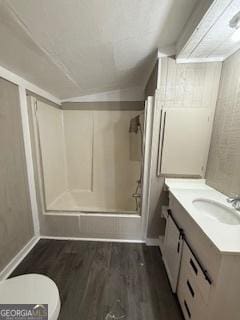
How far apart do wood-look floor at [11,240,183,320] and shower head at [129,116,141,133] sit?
1.69 meters

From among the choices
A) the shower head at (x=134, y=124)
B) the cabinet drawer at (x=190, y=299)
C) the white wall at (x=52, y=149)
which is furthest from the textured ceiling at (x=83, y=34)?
the cabinet drawer at (x=190, y=299)

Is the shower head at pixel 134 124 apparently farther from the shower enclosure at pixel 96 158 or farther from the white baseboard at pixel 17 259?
the white baseboard at pixel 17 259

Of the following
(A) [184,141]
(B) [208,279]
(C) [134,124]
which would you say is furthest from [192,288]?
(C) [134,124]

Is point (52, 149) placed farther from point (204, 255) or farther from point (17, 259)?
point (204, 255)

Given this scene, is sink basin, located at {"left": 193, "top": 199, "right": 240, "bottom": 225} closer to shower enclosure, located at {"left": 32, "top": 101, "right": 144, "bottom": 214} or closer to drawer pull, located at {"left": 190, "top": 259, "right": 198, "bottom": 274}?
drawer pull, located at {"left": 190, "top": 259, "right": 198, "bottom": 274}

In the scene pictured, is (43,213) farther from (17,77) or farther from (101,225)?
(17,77)

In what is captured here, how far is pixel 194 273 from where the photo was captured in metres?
1.01

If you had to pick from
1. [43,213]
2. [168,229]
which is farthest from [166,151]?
[43,213]

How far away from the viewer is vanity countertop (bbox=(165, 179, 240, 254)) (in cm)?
78

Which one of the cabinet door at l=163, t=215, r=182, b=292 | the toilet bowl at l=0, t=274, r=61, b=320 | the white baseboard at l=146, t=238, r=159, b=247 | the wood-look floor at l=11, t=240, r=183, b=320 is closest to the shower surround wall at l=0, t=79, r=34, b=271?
the wood-look floor at l=11, t=240, r=183, b=320

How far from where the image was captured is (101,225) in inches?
78.7

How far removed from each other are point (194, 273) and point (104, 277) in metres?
0.93

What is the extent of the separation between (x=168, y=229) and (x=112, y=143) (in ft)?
5.59

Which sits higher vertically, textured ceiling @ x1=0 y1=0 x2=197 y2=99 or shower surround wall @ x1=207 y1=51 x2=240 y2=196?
textured ceiling @ x1=0 y1=0 x2=197 y2=99
